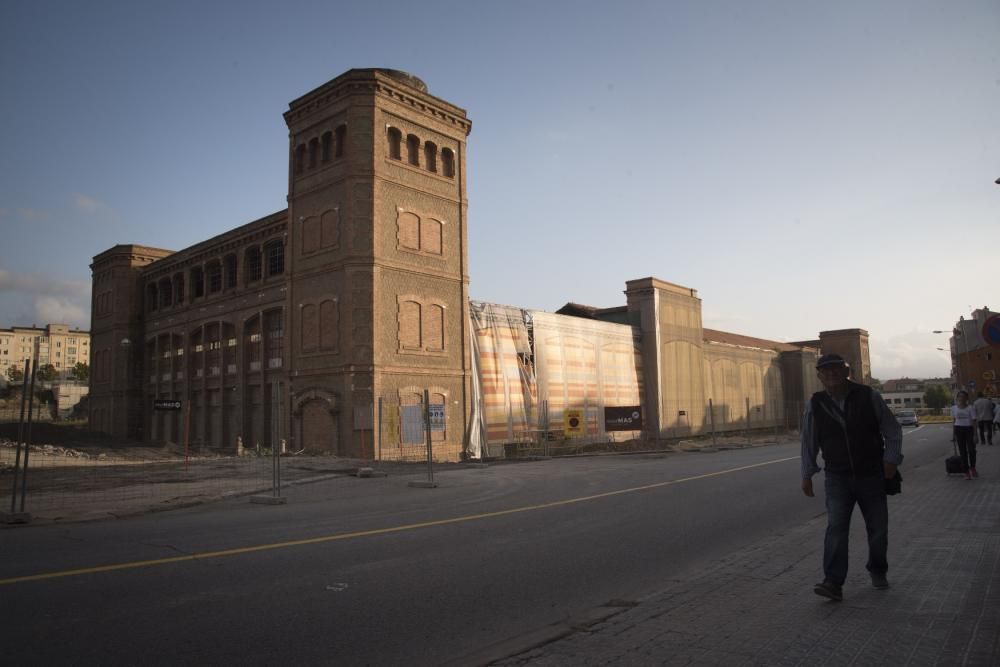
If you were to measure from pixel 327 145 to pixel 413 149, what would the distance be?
3.74m

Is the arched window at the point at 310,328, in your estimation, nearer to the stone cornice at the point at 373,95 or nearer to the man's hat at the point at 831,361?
the stone cornice at the point at 373,95

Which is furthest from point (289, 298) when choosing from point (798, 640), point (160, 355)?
point (798, 640)

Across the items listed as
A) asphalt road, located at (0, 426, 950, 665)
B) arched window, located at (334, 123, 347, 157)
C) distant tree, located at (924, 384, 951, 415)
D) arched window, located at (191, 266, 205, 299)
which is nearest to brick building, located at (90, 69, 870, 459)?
arched window, located at (334, 123, 347, 157)

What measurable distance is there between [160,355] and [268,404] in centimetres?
1446

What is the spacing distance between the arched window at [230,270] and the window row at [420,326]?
14096 mm

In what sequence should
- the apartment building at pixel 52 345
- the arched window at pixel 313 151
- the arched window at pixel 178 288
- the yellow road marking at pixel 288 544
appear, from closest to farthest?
the yellow road marking at pixel 288 544
the arched window at pixel 313 151
the arched window at pixel 178 288
the apartment building at pixel 52 345

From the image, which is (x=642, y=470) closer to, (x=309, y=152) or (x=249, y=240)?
(x=309, y=152)

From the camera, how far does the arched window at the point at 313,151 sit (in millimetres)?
30663

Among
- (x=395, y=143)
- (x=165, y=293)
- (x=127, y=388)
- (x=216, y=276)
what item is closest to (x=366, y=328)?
(x=395, y=143)

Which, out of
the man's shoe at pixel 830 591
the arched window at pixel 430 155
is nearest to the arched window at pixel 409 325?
the arched window at pixel 430 155

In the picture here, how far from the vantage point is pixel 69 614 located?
4.86 metres

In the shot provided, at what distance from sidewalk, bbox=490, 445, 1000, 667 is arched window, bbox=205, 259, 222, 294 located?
125ft

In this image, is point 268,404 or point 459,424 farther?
point 268,404

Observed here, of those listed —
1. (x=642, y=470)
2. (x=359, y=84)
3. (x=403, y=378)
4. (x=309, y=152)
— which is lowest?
(x=642, y=470)
